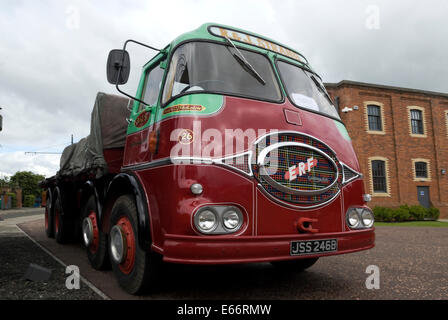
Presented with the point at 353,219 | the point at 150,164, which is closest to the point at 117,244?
the point at 150,164

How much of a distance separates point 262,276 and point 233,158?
2.18 m

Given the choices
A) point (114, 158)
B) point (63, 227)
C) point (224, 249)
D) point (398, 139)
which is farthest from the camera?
point (398, 139)

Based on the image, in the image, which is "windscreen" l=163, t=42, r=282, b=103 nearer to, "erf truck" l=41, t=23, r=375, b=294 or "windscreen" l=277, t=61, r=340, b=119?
"erf truck" l=41, t=23, r=375, b=294

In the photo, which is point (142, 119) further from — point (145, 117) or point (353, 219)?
point (353, 219)

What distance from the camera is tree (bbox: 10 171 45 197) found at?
45688 millimetres

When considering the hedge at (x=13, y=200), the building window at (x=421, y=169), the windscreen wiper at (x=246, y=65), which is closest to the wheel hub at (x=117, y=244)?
Result: the windscreen wiper at (x=246, y=65)

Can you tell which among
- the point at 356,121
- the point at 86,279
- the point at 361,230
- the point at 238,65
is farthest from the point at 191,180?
the point at 356,121

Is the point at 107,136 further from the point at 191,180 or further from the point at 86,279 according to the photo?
the point at 191,180

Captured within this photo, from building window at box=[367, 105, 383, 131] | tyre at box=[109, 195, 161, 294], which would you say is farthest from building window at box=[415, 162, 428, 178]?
tyre at box=[109, 195, 161, 294]

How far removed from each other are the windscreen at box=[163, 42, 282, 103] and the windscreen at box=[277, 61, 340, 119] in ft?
0.75

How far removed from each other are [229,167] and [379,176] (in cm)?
1853

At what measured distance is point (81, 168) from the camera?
5.44 m

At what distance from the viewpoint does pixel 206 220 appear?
2.69 metres

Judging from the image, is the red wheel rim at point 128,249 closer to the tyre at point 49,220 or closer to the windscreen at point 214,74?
the windscreen at point 214,74
